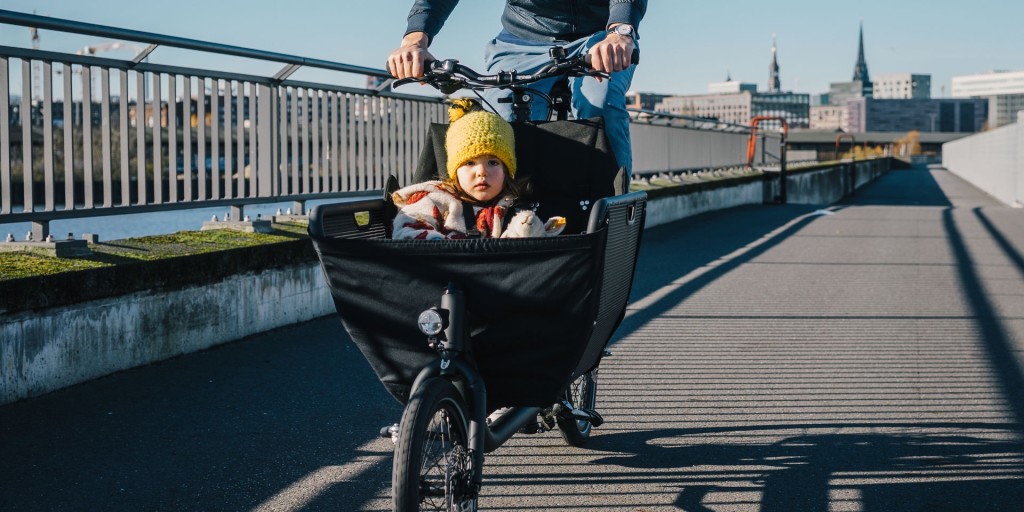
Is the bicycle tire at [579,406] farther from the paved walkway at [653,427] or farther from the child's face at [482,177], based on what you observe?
the child's face at [482,177]

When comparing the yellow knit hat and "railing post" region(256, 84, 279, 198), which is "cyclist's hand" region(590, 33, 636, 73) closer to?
the yellow knit hat

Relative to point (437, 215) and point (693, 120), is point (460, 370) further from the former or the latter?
point (693, 120)

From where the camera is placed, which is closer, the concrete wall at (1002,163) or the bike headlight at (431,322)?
the bike headlight at (431,322)

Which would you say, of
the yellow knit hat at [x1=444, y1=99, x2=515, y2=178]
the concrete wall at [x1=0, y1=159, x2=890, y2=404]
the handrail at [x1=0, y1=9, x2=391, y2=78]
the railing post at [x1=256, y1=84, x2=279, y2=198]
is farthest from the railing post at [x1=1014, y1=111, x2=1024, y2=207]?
the yellow knit hat at [x1=444, y1=99, x2=515, y2=178]

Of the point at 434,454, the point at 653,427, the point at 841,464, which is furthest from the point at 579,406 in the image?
the point at 434,454

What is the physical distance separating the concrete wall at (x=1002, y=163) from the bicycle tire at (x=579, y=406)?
27959 mm

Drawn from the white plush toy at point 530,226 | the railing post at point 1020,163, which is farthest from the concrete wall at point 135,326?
the railing post at point 1020,163

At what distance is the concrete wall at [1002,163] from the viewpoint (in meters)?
30.5

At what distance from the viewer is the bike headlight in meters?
3.00

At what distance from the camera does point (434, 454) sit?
2.95 m

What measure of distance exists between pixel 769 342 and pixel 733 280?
3.61 meters

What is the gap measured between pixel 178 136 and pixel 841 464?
472 centimetres

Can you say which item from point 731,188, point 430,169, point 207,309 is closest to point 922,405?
point 430,169

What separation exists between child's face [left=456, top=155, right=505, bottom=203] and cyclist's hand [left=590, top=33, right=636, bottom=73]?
16.6 inches
